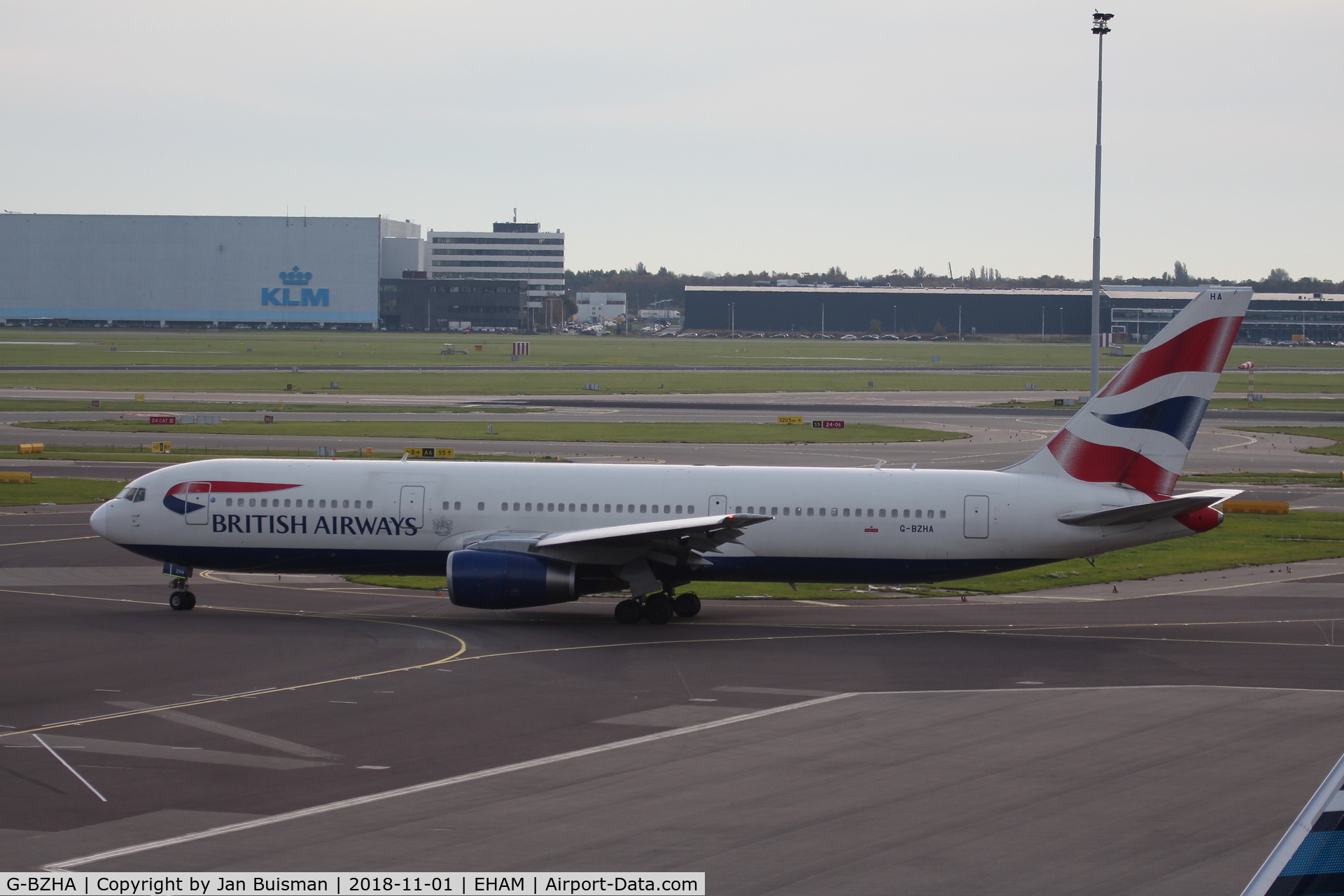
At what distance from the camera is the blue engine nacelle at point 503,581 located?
102 feet

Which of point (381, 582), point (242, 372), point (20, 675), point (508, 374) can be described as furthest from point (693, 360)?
point (20, 675)

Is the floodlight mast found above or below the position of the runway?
above

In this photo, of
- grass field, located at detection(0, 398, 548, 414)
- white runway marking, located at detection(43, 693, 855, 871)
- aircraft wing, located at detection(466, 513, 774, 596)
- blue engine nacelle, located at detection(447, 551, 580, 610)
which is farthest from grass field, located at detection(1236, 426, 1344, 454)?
white runway marking, located at detection(43, 693, 855, 871)

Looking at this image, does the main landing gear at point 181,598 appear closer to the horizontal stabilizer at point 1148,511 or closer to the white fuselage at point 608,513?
the white fuselage at point 608,513

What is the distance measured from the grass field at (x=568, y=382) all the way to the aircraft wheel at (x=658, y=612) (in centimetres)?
7491

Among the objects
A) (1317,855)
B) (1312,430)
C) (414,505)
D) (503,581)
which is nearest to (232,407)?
(414,505)

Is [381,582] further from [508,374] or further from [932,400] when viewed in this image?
[508,374]

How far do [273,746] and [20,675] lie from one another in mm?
8240

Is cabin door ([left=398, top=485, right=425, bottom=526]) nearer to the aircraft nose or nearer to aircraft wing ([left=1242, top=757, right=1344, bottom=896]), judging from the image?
the aircraft nose

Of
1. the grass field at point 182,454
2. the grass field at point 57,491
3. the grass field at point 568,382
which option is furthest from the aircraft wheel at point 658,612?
the grass field at point 568,382

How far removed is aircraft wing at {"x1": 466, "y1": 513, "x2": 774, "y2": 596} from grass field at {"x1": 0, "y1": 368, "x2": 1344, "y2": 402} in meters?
73.5

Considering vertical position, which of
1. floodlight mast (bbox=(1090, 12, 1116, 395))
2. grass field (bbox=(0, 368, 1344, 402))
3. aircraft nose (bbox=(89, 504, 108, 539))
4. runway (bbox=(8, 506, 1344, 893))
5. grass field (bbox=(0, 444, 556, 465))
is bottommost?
runway (bbox=(8, 506, 1344, 893))

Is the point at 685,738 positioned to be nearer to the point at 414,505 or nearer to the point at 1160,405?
the point at 414,505

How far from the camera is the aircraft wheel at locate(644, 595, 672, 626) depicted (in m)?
32.6
